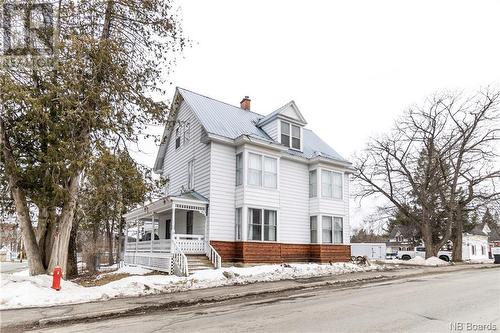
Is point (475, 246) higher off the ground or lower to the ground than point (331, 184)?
lower

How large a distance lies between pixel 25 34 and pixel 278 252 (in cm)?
1437

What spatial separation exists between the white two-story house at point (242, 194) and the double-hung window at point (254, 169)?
0.05 meters

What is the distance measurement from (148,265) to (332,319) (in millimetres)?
13986

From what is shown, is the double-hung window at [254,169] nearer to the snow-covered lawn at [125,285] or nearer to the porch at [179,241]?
the porch at [179,241]

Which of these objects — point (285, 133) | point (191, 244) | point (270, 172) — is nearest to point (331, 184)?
point (285, 133)

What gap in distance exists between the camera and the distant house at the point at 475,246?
1858 inches

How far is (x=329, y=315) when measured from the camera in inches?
319

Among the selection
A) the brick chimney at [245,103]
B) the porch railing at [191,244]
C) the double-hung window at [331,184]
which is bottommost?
the porch railing at [191,244]

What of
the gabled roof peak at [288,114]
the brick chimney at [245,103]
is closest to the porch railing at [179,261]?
the gabled roof peak at [288,114]

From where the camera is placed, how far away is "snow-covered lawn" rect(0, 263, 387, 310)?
10812 millimetres

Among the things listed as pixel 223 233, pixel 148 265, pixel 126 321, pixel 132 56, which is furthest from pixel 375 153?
pixel 126 321

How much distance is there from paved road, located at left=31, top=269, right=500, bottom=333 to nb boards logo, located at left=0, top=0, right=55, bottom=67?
8271 mm

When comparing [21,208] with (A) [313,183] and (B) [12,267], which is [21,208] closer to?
(A) [313,183]

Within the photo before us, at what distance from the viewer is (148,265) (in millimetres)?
19734
